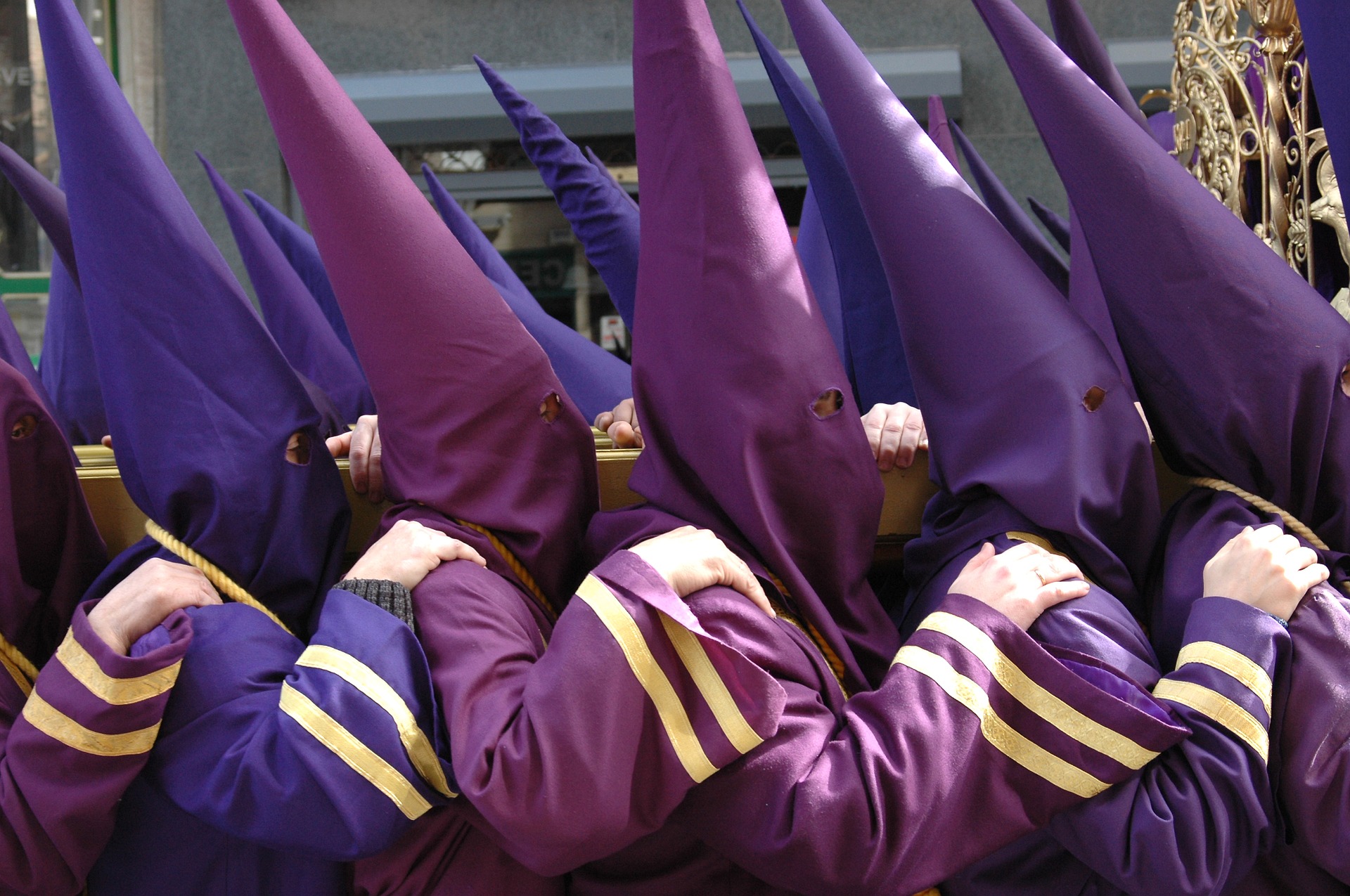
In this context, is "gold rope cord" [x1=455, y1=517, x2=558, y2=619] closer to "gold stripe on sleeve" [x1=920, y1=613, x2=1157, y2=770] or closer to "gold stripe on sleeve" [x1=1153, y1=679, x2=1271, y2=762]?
"gold stripe on sleeve" [x1=920, y1=613, x2=1157, y2=770]

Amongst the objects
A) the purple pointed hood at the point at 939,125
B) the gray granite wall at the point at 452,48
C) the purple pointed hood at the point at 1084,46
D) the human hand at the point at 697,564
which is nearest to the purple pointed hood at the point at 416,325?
the human hand at the point at 697,564

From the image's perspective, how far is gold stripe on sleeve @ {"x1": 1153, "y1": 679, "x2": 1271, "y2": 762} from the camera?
1.44 meters

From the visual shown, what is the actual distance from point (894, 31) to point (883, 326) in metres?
4.13

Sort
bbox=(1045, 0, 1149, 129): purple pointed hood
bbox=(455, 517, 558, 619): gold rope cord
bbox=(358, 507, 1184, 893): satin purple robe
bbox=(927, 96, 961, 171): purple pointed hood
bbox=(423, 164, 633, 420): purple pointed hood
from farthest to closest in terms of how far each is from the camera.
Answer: bbox=(423, 164, 633, 420): purple pointed hood → bbox=(927, 96, 961, 171): purple pointed hood → bbox=(1045, 0, 1149, 129): purple pointed hood → bbox=(455, 517, 558, 619): gold rope cord → bbox=(358, 507, 1184, 893): satin purple robe

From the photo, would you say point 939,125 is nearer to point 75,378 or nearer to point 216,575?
point 216,575

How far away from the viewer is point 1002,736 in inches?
58.6

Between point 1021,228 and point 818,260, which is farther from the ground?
point 1021,228

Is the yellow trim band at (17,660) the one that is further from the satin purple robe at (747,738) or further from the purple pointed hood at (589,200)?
the purple pointed hood at (589,200)

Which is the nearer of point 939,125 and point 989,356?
point 989,356

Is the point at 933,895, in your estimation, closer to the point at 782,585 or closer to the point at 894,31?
the point at 782,585

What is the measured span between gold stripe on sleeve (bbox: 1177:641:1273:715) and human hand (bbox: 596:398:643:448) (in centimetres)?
87

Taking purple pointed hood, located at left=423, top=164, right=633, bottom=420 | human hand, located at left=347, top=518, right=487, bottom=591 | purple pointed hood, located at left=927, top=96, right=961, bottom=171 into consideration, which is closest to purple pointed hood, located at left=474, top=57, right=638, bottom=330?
purple pointed hood, located at left=423, top=164, right=633, bottom=420

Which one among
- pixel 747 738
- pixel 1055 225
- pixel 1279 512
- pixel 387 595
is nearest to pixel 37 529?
pixel 387 595

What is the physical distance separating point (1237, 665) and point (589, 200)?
190cm
